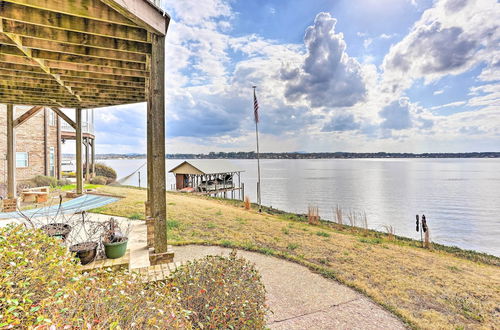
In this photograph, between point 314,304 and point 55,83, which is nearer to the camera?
point 314,304

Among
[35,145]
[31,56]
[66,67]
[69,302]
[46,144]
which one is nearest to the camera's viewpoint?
[69,302]

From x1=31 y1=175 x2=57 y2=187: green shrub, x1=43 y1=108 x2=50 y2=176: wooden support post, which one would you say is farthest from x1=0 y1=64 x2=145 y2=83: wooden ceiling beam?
x1=43 y1=108 x2=50 y2=176: wooden support post

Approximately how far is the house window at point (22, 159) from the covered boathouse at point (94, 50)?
9338 millimetres

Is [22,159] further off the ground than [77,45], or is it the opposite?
[77,45]

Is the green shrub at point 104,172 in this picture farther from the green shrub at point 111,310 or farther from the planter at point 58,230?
the green shrub at point 111,310

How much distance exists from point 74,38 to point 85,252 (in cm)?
286

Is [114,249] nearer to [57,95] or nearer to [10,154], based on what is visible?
[57,95]

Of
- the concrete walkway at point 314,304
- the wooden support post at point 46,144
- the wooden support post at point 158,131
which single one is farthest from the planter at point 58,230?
the wooden support post at point 46,144

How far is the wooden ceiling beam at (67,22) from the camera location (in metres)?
2.67

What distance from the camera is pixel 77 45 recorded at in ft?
11.1

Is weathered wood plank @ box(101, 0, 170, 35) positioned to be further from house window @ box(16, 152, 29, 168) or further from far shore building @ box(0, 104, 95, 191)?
house window @ box(16, 152, 29, 168)

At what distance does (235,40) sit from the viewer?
1478 cm

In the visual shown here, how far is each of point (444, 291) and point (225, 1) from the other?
502 inches

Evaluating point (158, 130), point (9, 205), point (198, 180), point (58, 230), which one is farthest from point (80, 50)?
point (198, 180)
